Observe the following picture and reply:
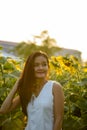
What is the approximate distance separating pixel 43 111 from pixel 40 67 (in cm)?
36

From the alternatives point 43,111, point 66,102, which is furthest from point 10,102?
point 66,102

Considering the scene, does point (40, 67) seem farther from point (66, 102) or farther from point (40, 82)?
point (66, 102)

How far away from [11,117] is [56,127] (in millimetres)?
1119

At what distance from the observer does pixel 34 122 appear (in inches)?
146

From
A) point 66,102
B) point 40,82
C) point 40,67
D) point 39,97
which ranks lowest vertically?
point 66,102

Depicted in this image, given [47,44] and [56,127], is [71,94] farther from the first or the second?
[47,44]

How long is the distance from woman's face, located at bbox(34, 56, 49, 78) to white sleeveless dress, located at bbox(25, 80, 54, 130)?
9 centimetres

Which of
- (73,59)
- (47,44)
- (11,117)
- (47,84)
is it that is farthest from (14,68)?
(47,44)

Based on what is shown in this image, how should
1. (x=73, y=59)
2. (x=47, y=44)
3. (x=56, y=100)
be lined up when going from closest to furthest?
1. (x=56, y=100)
2. (x=73, y=59)
3. (x=47, y=44)

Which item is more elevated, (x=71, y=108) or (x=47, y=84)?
(x=47, y=84)

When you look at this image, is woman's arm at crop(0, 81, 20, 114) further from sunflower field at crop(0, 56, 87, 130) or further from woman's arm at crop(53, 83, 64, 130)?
sunflower field at crop(0, 56, 87, 130)

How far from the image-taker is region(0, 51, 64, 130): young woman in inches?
144

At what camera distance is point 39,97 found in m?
3.73

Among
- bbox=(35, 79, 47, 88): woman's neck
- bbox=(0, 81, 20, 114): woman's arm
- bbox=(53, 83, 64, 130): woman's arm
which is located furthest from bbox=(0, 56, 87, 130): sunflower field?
bbox=(53, 83, 64, 130): woman's arm
